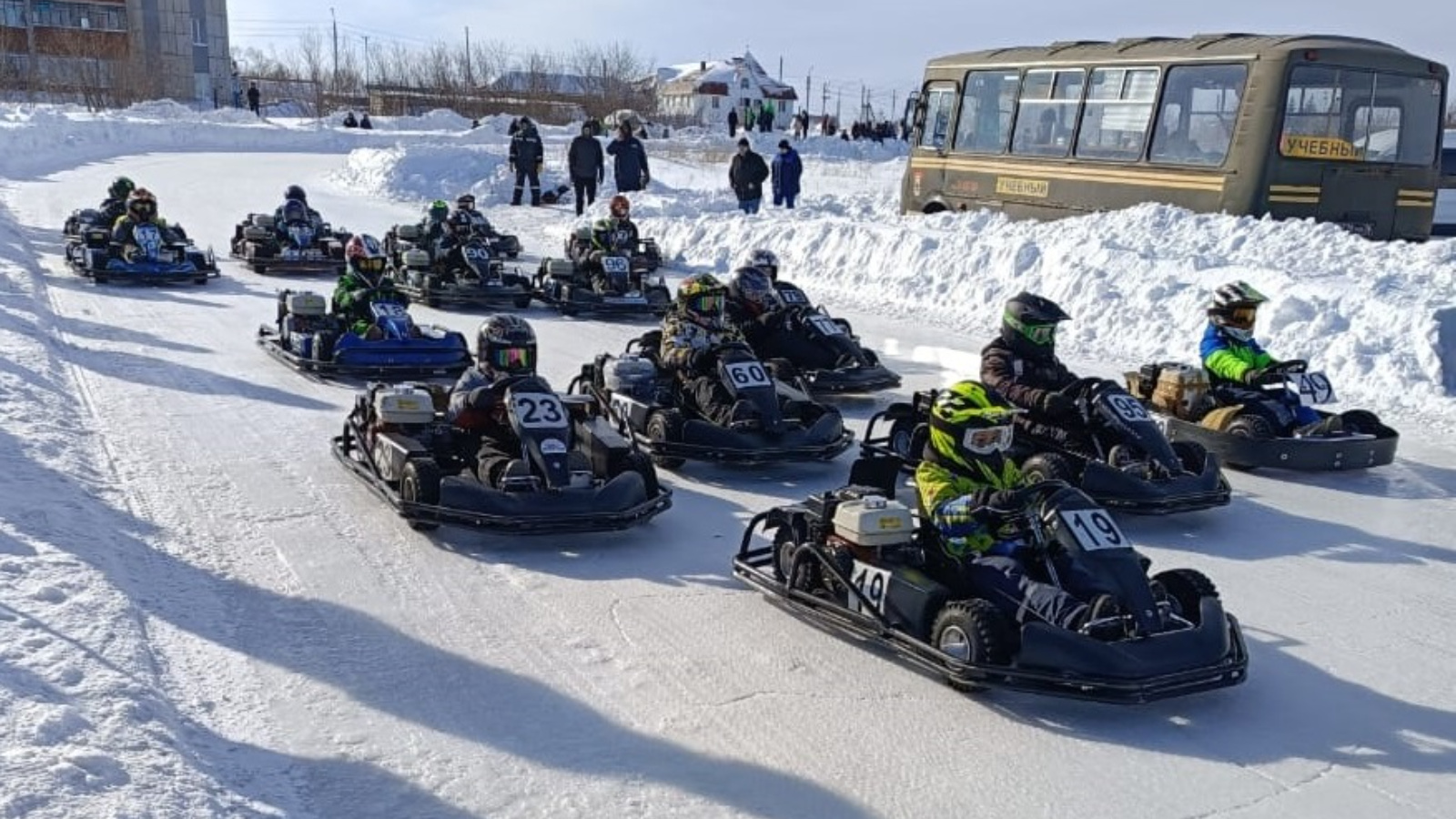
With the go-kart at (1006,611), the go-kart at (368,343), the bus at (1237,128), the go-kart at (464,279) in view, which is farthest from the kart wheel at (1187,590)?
the bus at (1237,128)

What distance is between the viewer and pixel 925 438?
779cm

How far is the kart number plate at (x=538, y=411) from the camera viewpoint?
6902 millimetres

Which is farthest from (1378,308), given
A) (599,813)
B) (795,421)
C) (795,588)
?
(599,813)

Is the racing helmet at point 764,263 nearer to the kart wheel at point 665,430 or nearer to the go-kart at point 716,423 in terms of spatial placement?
the go-kart at point 716,423

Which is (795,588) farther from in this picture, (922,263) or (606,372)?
(922,263)

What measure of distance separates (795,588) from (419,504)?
7.14 feet

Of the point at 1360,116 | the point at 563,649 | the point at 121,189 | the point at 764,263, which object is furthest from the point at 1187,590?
the point at 121,189

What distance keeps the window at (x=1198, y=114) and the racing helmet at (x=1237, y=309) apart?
6.95m

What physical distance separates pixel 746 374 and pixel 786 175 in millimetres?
17522

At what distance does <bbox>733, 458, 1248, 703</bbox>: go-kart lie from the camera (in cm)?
472

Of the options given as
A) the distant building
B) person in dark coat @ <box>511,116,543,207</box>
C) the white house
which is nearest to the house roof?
the white house

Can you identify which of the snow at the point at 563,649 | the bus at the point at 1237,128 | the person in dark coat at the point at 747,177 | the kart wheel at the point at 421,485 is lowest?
the snow at the point at 563,649

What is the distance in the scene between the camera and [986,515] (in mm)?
5371

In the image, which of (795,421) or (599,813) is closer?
(599,813)
